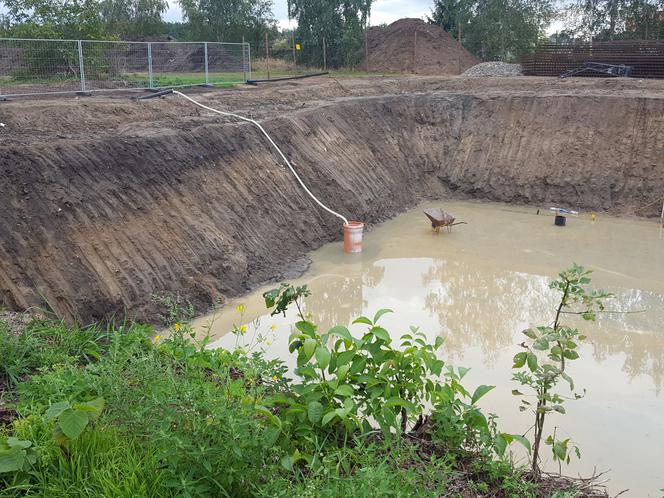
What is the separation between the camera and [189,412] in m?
3.52

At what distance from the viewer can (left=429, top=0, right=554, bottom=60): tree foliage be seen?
33.3m

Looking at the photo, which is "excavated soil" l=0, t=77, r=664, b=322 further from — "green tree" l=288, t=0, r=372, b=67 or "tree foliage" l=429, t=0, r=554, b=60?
"tree foliage" l=429, t=0, r=554, b=60

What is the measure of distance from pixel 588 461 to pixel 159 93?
39.8 feet

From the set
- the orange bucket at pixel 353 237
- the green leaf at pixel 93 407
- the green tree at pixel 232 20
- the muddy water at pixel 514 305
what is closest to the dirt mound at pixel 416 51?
the green tree at pixel 232 20

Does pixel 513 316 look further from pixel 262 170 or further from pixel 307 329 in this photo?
pixel 307 329

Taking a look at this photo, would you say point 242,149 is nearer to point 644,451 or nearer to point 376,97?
point 376,97

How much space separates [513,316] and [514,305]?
49 cm

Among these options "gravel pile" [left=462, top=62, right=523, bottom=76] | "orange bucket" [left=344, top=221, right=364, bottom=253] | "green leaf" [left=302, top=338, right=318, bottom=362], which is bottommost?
"orange bucket" [left=344, top=221, right=364, bottom=253]

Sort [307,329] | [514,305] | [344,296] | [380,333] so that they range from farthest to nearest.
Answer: [344,296] < [514,305] < [307,329] < [380,333]

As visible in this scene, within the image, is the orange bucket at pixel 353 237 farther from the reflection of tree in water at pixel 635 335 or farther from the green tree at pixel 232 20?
the green tree at pixel 232 20

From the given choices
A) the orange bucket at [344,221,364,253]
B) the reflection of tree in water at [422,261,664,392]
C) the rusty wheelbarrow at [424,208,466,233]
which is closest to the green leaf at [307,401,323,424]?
the reflection of tree in water at [422,261,664,392]

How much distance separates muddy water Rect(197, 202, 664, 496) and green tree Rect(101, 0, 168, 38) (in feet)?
103

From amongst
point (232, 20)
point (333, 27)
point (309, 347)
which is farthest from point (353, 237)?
point (232, 20)

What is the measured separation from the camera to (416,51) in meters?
31.8
